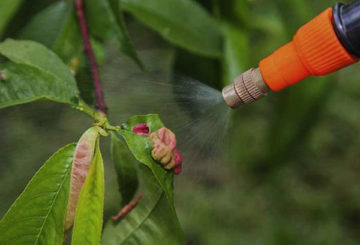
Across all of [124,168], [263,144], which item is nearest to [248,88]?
[124,168]

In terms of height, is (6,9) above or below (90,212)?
above

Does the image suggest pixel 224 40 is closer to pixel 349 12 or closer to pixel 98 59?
pixel 98 59

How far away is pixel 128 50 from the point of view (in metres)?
1.09

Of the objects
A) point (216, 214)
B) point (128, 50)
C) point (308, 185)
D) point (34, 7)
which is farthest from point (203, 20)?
point (308, 185)

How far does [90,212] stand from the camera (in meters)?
0.71

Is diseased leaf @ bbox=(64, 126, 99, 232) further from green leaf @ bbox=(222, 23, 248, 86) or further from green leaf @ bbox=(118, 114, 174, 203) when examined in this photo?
green leaf @ bbox=(222, 23, 248, 86)

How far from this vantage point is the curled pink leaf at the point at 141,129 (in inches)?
30.5

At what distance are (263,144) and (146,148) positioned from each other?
210 centimetres

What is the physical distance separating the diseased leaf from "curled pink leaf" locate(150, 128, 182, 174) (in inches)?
3.9

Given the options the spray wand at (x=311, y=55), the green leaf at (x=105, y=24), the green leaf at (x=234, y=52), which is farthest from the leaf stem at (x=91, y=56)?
the green leaf at (x=234, y=52)

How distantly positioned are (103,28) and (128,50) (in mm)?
96

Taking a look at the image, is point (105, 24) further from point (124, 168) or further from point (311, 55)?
point (311, 55)

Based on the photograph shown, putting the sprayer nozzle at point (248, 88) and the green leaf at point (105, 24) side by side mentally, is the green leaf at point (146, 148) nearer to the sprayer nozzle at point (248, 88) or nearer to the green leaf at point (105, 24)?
the sprayer nozzle at point (248, 88)

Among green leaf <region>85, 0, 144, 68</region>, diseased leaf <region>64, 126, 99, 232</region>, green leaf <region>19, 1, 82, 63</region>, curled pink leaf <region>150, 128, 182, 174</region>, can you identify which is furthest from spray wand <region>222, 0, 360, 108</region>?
green leaf <region>19, 1, 82, 63</region>
